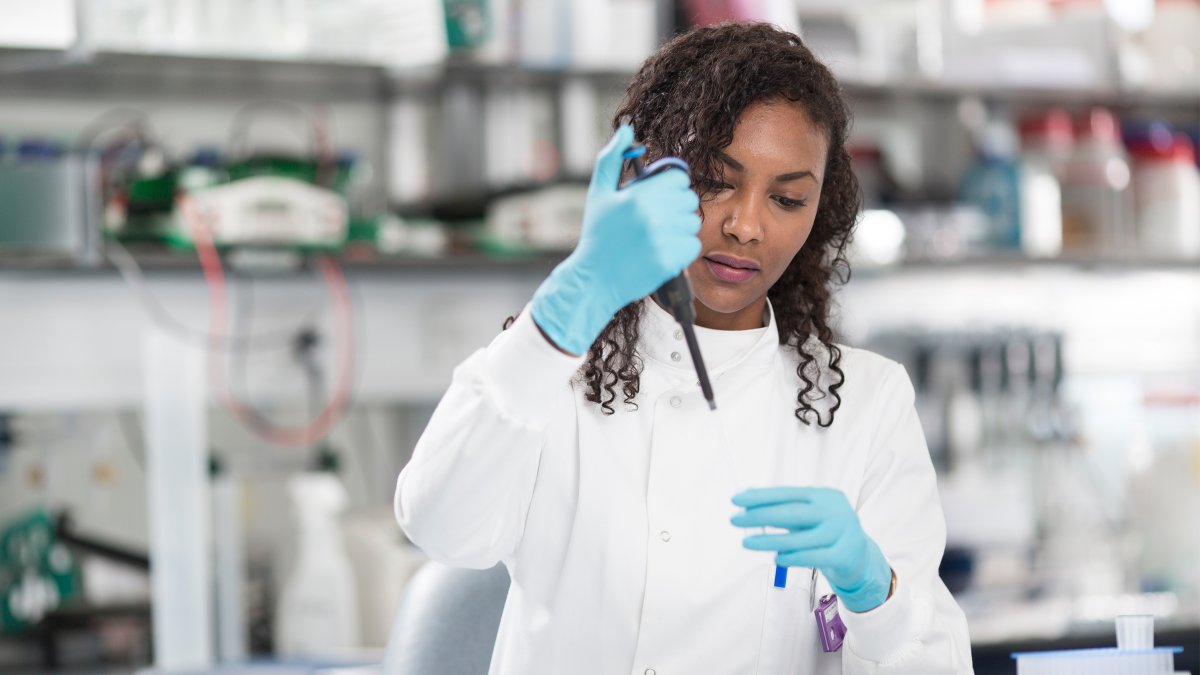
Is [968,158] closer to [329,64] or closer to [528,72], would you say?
[528,72]

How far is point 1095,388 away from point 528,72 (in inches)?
62.7

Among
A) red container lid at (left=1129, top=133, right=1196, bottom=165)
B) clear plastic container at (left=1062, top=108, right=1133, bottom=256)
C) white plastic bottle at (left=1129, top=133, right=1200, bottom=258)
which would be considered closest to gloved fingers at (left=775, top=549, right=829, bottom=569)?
clear plastic container at (left=1062, top=108, right=1133, bottom=256)

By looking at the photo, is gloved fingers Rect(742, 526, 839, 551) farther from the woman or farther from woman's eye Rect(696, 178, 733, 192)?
woman's eye Rect(696, 178, 733, 192)

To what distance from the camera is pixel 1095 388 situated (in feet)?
10.9

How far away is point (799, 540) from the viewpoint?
1058 mm

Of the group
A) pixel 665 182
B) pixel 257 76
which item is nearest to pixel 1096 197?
pixel 257 76

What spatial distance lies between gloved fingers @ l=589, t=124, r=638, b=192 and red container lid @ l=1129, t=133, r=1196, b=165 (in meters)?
2.50

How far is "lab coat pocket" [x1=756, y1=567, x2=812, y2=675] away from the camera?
4.16ft

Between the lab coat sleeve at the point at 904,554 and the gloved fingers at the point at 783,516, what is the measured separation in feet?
0.45

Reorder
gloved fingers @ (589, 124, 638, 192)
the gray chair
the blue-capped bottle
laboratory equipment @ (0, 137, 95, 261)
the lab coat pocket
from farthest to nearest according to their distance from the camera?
the blue-capped bottle < laboratory equipment @ (0, 137, 95, 261) < the gray chair < the lab coat pocket < gloved fingers @ (589, 124, 638, 192)

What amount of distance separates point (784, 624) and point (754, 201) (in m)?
0.38

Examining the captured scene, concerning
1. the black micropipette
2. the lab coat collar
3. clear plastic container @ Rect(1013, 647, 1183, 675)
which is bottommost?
clear plastic container @ Rect(1013, 647, 1183, 675)

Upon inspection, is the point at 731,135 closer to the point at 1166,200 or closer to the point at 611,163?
the point at 611,163

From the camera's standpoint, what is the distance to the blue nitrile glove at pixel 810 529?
104 cm
